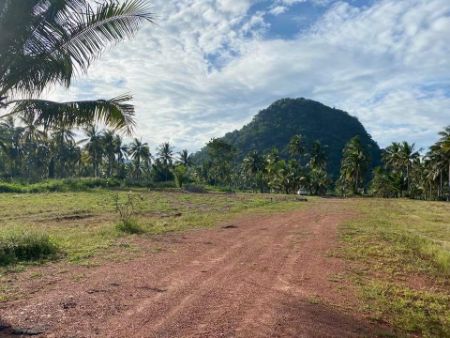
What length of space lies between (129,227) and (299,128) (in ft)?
374

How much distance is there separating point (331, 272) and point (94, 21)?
282 inches

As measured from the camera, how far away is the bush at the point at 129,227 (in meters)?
14.5

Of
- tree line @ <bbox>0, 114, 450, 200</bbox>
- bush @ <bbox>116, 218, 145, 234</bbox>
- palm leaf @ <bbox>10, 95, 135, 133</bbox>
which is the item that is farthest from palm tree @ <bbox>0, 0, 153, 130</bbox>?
tree line @ <bbox>0, 114, 450, 200</bbox>

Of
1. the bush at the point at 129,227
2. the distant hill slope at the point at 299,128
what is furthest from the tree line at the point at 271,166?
the bush at the point at 129,227

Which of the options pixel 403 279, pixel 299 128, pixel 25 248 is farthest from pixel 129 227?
pixel 299 128

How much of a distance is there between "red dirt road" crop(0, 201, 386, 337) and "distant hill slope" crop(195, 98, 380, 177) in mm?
107012

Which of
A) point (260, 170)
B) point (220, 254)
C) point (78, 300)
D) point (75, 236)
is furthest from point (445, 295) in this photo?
point (260, 170)

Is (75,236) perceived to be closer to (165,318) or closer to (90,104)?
(90,104)

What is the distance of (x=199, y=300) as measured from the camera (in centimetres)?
675

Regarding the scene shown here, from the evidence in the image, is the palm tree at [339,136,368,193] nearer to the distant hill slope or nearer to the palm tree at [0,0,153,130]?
the distant hill slope

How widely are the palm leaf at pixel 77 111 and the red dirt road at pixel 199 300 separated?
3044 mm

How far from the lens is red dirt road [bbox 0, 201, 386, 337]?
219 inches

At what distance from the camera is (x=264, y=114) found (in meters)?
140

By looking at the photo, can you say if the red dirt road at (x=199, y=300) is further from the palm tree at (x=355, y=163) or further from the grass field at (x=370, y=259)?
the palm tree at (x=355, y=163)
